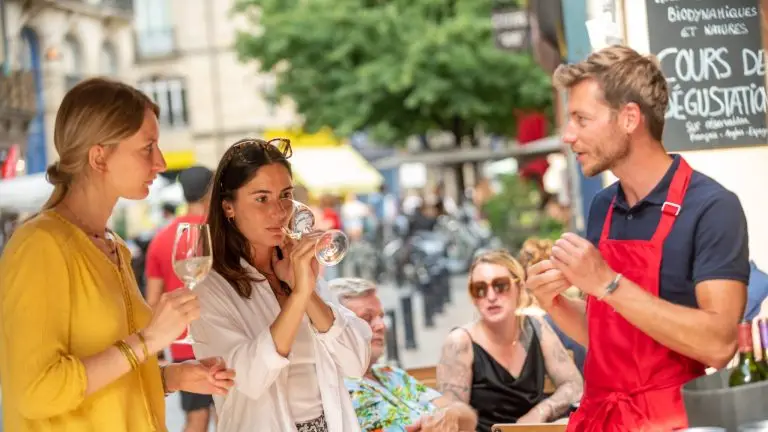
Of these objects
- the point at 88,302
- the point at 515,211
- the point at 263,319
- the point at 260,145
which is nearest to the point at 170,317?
the point at 88,302

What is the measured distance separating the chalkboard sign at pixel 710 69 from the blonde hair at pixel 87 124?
317cm

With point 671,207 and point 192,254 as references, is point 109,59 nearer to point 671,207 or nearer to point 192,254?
point 192,254

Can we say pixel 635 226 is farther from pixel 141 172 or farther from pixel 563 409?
pixel 563 409

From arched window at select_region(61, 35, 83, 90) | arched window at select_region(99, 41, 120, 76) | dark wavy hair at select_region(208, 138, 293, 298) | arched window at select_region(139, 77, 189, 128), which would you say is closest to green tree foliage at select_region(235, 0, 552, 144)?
arched window at select_region(61, 35, 83, 90)

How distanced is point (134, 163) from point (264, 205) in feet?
1.95

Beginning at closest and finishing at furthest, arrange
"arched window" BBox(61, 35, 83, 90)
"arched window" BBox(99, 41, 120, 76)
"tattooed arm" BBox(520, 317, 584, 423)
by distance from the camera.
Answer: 1. "tattooed arm" BBox(520, 317, 584, 423)
2. "arched window" BBox(61, 35, 83, 90)
3. "arched window" BBox(99, 41, 120, 76)

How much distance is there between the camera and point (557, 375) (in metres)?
5.67

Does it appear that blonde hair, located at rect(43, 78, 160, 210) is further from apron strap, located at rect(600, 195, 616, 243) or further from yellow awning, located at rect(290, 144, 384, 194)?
yellow awning, located at rect(290, 144, 384, 194)

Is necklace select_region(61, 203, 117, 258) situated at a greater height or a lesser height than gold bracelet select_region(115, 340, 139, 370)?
greater

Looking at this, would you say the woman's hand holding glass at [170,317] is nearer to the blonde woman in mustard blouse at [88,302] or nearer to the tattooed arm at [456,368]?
the blonde woman in mustard blouse at [88,302]

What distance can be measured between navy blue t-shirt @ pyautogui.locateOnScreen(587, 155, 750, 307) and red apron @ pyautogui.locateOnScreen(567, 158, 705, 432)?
23 mm

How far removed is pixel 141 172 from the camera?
3195 mm

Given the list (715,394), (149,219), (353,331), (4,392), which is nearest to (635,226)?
(715,394)

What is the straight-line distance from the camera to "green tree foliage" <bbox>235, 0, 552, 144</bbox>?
95.3ft
